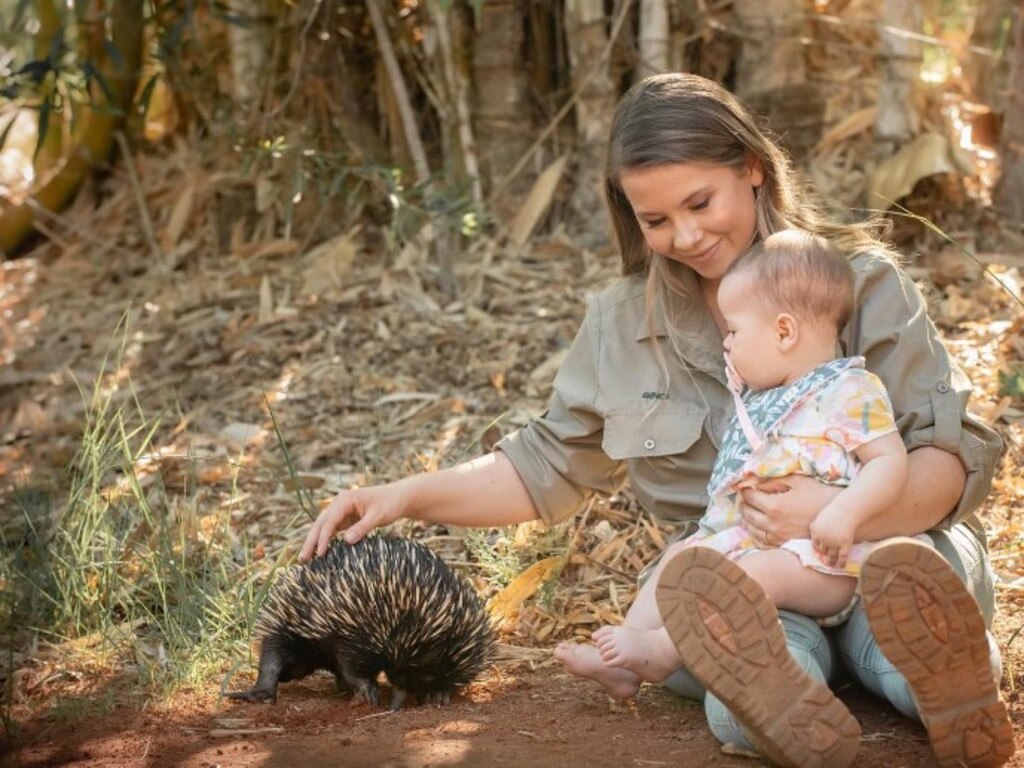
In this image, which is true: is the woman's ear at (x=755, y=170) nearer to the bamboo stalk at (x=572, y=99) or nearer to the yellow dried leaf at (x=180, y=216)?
the bamboo stalk at (x=572, y=99)

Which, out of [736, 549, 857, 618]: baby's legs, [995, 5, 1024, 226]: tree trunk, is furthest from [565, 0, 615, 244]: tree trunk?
[736, 549, 857, 618]: baby's legs

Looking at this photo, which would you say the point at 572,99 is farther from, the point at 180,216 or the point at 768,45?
the point at 180,216

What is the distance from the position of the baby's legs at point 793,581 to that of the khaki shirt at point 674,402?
39 cm

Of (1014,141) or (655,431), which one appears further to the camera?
(1014,141)

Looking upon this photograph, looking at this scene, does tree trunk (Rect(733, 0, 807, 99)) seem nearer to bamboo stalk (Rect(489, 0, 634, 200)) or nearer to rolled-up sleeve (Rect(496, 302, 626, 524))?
bamboo stalk (Rect(489, 0, 634, 200))

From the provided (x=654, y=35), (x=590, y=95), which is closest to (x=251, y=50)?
(x=590, y=95)

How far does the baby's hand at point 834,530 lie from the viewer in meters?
2.57

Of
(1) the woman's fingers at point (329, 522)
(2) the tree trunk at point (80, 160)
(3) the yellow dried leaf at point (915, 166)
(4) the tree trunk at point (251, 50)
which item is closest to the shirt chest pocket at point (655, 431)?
(1) the woman's fingers at point (329, 522)

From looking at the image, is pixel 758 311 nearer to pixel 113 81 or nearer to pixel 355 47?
pixel 355 47

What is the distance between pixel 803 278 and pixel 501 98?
3.74m

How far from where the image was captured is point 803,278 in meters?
2.76

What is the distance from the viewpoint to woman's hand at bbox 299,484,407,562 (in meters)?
3.20

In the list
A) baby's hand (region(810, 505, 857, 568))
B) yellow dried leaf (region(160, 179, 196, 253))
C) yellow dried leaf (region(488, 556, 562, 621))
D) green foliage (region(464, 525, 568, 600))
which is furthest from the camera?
yellow dried leaf (region(160, 179, 196, 253))

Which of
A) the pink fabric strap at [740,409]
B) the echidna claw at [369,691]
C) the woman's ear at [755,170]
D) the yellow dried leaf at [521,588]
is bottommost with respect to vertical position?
the yellow dried leaf at [521,588]
